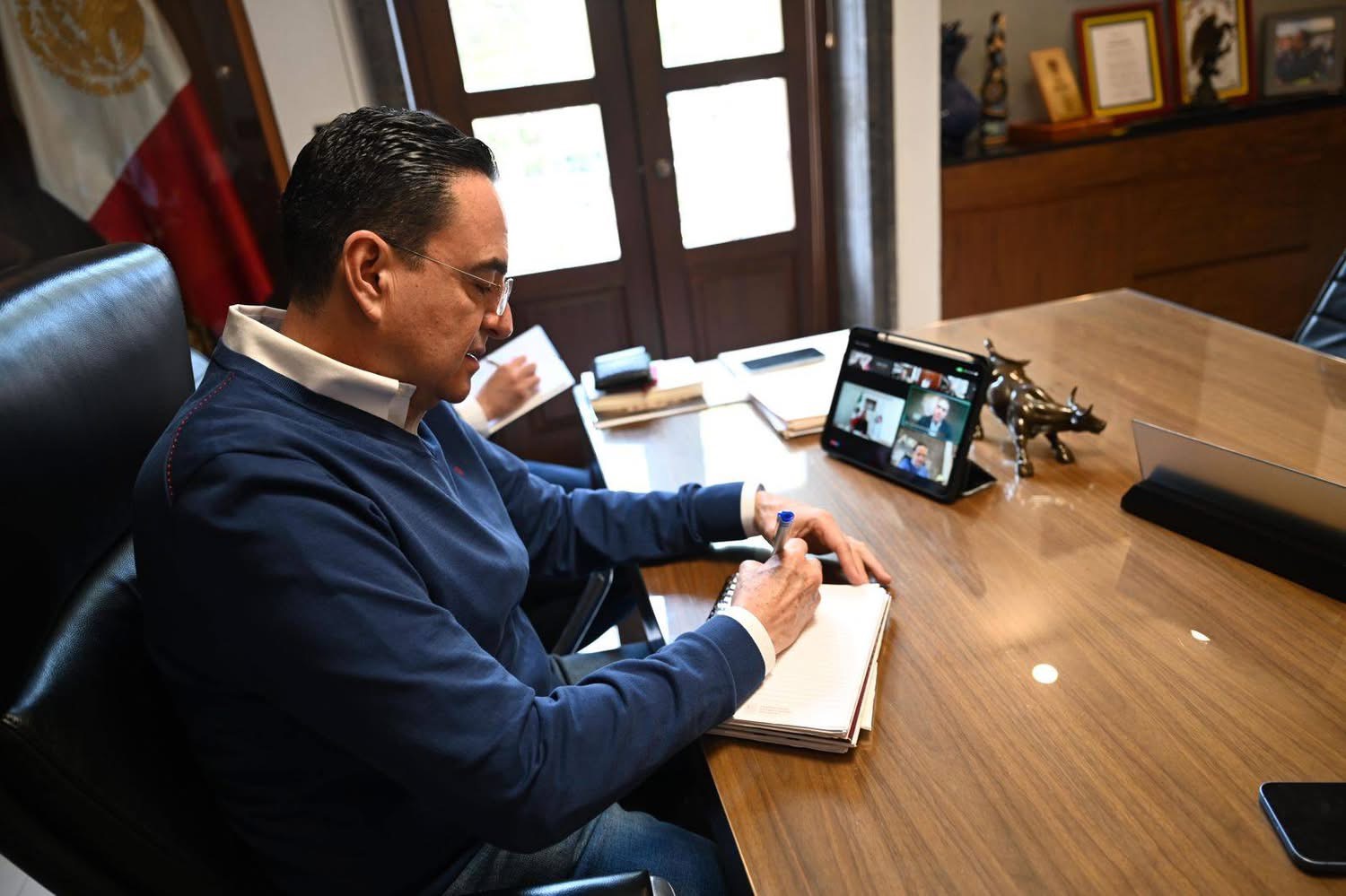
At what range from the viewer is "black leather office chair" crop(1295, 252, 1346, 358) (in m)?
1.83

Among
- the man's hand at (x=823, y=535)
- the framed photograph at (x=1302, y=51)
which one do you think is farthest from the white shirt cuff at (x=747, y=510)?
the framed photograph at (x=1302, y=51)

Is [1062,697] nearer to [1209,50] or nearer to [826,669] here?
[826,669]

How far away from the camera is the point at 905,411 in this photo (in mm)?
1321

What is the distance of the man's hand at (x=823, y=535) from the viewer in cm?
108

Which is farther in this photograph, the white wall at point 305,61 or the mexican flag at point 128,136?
the white wall at point 305,61

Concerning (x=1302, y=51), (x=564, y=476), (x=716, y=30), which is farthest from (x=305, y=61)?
(x=1302, y=51)

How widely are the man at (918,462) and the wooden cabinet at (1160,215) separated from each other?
2.17 meters

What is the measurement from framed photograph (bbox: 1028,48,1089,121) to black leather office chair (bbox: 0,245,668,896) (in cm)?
347

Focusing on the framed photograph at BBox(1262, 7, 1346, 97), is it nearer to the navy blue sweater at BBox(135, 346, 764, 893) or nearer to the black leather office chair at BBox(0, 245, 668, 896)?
the navy blue sweater at BBox(135, 346, 764, 893)

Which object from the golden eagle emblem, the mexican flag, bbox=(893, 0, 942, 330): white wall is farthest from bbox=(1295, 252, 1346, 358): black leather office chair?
the golden eagle emblem

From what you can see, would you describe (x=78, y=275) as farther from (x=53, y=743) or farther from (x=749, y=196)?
(x=749, y=196)

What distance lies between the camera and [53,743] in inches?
24.9

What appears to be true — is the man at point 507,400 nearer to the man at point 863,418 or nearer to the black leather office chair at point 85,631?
the man at point 863,418

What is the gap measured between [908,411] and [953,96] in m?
2.33
